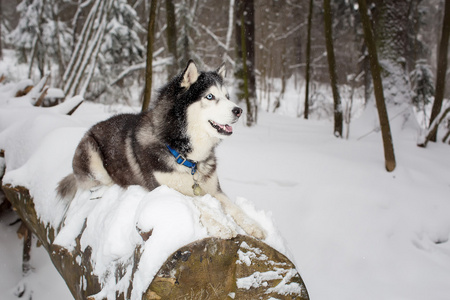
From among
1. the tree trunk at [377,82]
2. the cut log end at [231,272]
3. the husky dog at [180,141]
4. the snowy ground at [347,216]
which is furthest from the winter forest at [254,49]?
the cut log end at [231,272]

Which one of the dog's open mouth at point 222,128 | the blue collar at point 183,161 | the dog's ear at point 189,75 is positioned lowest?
the blue collar at point 183,161

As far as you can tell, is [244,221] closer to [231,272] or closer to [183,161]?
[231,272]

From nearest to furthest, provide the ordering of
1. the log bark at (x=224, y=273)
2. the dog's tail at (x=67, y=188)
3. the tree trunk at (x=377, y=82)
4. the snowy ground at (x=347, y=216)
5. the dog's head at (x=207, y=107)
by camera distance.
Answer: the log bark at (x=224, y=273) → the dog's head at (x=207, y=107) → the dog's tail at (x=67, y=188) → the snowy ground at (x=347, y=216) → the tree trunk at (x=377, y=82)

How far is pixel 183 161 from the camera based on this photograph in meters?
2.53

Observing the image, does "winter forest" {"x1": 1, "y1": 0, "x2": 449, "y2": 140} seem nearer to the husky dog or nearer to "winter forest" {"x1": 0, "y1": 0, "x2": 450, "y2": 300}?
"winter forest" {"x1": 0, "y1": 0, "x2": 450, "y2": 300}

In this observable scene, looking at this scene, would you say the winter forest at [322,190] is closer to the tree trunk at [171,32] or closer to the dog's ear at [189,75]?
the tree trunk at [171,32]

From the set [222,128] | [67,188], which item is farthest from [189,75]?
[67,188]

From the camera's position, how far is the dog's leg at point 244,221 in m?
1.93

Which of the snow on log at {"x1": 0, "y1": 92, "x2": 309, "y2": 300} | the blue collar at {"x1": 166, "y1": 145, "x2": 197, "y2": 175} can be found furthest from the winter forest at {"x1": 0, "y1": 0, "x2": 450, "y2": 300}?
the blue collar at {"x1": 166, "y1": 145, "x2": 197, "y2": 175}

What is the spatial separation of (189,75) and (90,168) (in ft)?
4.50

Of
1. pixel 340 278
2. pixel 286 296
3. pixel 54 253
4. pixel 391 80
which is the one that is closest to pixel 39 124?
pixel 54 253

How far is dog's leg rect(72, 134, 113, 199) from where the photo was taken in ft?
9.82

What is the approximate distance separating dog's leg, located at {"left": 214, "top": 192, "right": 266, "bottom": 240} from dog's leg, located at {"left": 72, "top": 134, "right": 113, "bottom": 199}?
132cm

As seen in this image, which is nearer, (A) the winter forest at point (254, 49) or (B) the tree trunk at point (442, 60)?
(B) the tree trunk at point (442, 60)
